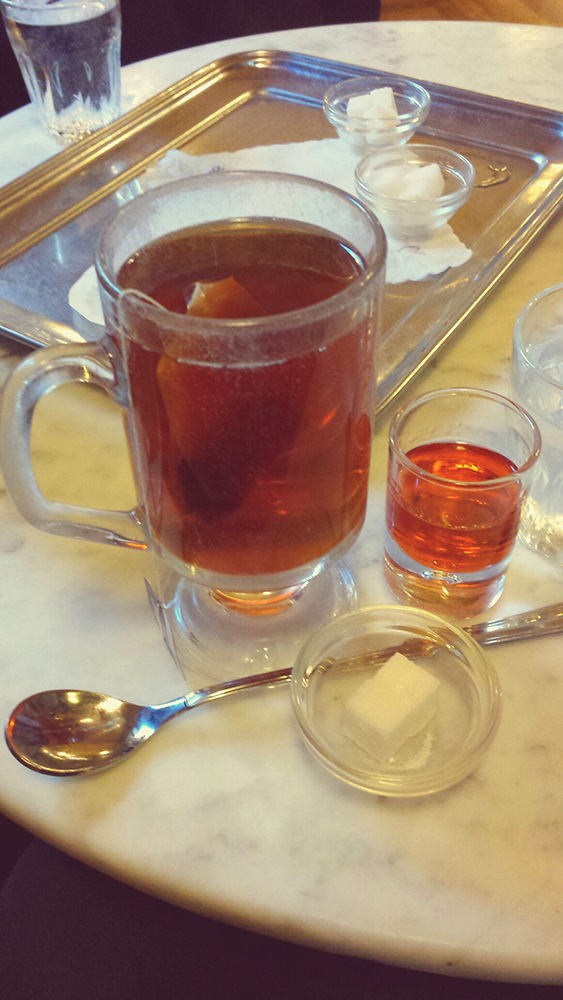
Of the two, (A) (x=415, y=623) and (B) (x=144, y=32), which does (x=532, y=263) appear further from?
(B) (x=144, y=32)

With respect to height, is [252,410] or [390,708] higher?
[252,410]

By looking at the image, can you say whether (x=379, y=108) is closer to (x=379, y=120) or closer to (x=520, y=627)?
(x=379, y=120)

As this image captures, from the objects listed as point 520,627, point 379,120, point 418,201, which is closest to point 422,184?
point 418,201

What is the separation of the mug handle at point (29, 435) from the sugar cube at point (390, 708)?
171 mm

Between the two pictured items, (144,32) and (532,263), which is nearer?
(532,263)

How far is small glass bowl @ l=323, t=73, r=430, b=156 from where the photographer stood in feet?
3.30

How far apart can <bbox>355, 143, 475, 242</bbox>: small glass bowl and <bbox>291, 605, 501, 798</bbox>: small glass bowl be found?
0.48 metres

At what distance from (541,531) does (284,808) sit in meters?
0.27

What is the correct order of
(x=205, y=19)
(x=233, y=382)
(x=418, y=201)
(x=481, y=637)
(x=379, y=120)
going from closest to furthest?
(x=233, y=382)
(x=481, y=637)
(x=418, y=201)
(x=379, y=120)
(x=205, y=19)

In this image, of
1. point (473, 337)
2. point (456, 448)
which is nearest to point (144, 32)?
point (473, 337)

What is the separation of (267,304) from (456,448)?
0.20m

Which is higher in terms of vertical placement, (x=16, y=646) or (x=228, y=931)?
(x=16, y=646)

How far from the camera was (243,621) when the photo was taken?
54cm

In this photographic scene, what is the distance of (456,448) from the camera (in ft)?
1.89
